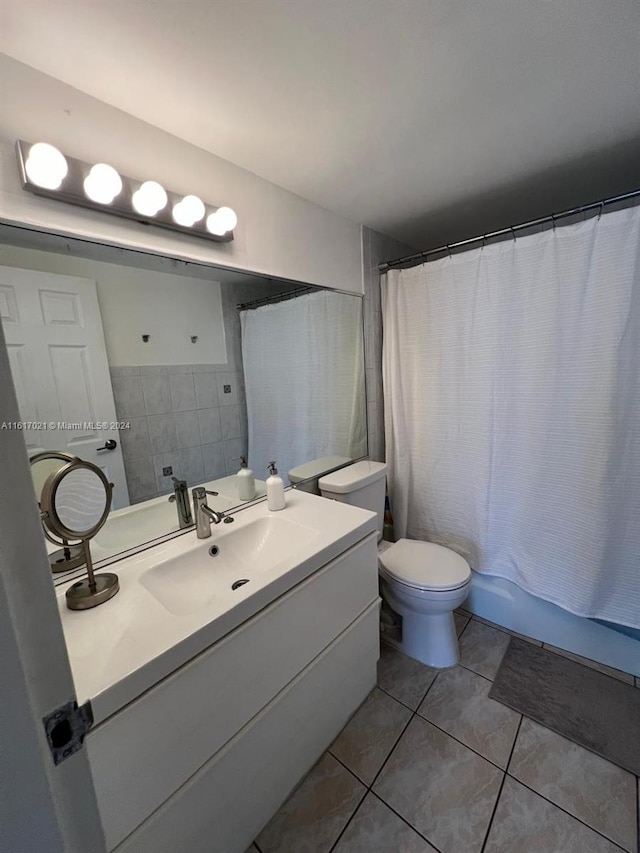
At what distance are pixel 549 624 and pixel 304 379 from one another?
5.47ft

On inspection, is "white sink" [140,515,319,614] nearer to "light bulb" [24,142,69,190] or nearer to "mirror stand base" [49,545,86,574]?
"mirror stand base" [49,545,86,574]

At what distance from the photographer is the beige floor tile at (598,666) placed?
1470mm

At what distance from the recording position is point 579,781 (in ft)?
3.67

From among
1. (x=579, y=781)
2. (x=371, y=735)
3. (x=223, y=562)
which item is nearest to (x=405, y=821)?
(x=371, y=735)

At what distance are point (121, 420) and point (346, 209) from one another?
4.67 ft

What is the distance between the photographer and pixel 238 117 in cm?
108

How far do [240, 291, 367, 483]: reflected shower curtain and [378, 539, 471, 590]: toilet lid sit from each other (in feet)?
1.88

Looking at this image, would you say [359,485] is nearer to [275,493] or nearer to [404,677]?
[275,493]

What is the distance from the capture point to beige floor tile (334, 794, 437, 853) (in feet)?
3.26

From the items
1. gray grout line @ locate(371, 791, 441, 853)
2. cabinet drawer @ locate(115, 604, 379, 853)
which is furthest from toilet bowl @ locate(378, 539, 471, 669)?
gray grout line @ locate(371, 791, 441, 853)

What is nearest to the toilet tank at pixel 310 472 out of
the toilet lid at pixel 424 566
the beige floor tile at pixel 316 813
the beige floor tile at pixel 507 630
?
the toilet lid at pixel 424 566

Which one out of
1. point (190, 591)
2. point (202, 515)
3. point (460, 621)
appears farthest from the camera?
point (460, 621)

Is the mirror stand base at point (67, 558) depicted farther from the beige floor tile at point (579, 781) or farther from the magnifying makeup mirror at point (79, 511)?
the beige floor tile at point (579, 781)

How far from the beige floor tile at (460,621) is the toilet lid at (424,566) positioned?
450 mm
